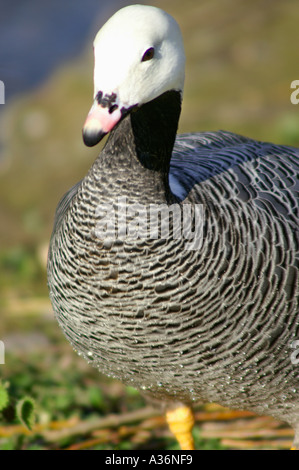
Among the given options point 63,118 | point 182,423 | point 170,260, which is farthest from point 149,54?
point 63,118

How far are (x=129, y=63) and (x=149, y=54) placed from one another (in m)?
0.15

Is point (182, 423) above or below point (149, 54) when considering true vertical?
below

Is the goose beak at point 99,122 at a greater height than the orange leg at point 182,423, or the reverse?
the goose beak at point 99,122

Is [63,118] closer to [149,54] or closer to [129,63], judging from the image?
[149,54]

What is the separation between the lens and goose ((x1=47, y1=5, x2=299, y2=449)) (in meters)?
2.56

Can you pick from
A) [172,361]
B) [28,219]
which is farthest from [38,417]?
[28,219]

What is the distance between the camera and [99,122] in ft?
7.38

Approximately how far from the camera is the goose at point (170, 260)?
256cm

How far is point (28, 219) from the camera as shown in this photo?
733cm

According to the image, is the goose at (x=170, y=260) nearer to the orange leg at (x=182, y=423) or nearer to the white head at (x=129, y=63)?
the white head at (x=129, y=63)

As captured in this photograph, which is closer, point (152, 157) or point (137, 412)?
point (152, 157)

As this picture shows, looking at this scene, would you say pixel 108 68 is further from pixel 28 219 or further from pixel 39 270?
pixel 28 219

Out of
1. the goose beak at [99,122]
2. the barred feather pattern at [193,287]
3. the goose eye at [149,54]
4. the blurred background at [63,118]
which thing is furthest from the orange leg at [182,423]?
the goose eye at [149,54]
